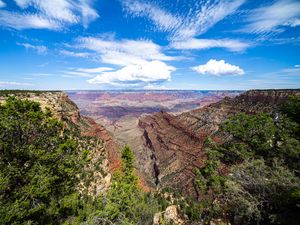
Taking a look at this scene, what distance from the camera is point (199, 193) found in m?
54.6

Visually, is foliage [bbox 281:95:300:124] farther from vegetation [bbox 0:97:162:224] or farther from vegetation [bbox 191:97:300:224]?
vegetation [bbox 0:97:162:224]

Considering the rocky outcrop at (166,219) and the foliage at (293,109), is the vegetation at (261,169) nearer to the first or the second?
the foliage at (293,109)

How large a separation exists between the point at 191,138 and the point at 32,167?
92.8 metres

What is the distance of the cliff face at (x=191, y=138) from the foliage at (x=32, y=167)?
165 ft

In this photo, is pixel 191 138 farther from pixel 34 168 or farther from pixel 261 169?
pixel 34 168

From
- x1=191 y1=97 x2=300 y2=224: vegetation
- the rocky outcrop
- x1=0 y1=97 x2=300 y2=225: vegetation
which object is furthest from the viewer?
the rocky outcrop

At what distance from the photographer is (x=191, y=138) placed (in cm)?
10025

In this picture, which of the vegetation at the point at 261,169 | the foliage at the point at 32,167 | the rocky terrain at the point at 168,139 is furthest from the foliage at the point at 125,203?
the rocky terrain at the point at 168,139

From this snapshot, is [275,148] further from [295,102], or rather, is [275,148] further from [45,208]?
[45,208]

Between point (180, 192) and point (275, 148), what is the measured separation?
46.6 m

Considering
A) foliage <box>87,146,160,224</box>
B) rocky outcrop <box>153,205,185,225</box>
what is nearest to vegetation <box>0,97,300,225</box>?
foliage <box>87,146,160,224</box>

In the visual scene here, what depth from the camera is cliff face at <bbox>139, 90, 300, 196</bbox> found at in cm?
7192

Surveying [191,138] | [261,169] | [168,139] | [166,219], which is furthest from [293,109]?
[168,139]

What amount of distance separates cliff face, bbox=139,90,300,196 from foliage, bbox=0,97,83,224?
50291 millimetres
